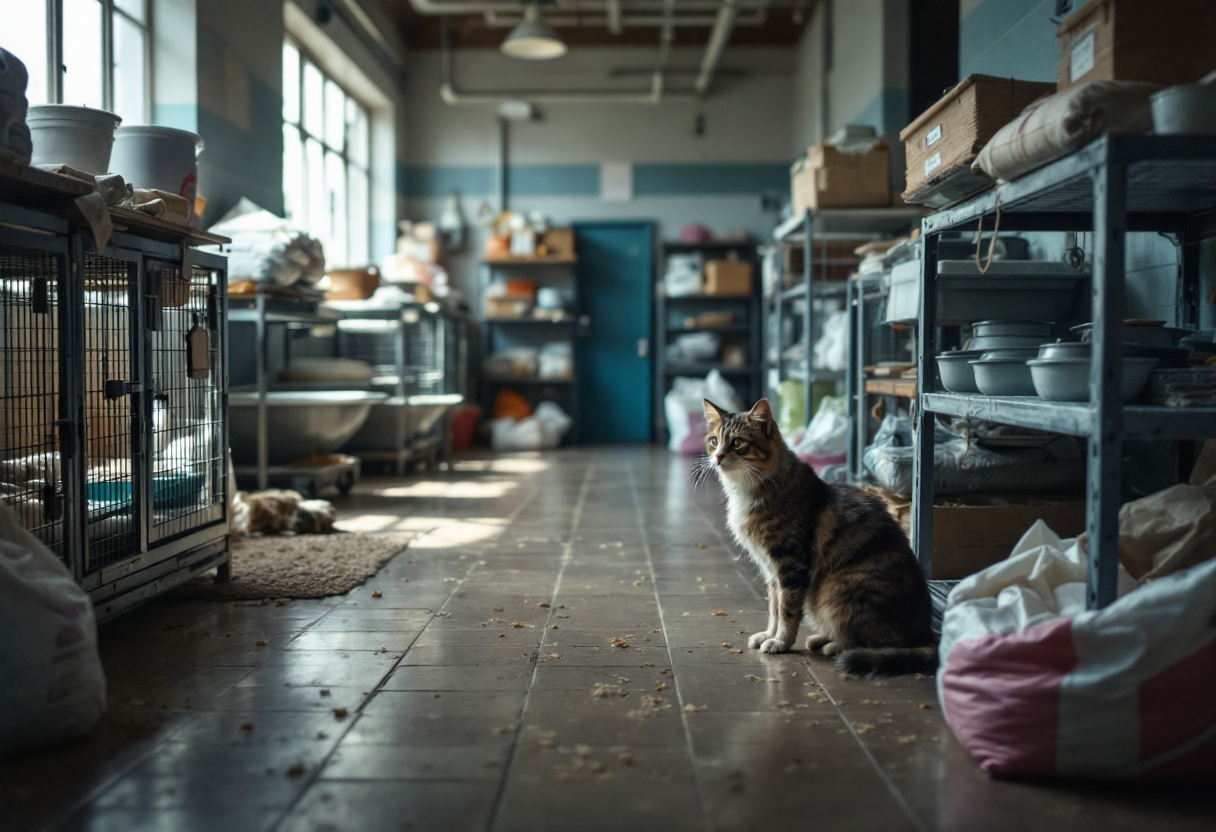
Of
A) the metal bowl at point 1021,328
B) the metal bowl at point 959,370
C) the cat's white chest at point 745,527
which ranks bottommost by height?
the cat's white chest at point 745,527

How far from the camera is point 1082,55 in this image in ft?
7.46

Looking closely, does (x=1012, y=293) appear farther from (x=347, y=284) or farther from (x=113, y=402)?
(x=347, y=284)

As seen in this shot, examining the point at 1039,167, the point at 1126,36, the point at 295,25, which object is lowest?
the point at 1039,167

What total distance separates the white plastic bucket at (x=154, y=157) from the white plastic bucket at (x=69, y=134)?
1.35 feet

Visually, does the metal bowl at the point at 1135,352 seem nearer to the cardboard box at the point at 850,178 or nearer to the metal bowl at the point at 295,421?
the cardboard box at the point at 850,178

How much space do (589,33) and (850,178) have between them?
529 centimetres

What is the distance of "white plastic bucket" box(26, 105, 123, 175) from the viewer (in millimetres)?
2824

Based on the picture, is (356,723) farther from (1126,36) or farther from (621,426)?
(621,426)

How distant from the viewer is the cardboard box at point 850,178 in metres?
5.50

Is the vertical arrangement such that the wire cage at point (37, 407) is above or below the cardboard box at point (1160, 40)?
below

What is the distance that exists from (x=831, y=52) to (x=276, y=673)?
7.28m

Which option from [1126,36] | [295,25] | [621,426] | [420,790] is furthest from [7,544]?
[621,426]

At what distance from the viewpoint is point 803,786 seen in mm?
1775

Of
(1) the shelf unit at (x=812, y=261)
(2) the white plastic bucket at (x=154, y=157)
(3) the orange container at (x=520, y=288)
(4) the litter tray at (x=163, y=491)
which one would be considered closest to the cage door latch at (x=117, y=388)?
(4) the litter tray at (x=163, y=491)
